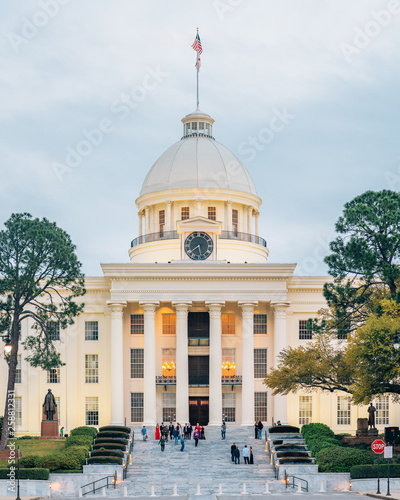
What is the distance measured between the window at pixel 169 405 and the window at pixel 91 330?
7522mm

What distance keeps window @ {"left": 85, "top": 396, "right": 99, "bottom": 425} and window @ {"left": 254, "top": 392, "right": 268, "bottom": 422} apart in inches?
506

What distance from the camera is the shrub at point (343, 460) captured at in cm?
4709

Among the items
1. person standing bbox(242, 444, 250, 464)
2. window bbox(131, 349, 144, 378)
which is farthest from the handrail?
person standing bbox(242, 444, 250, 464)

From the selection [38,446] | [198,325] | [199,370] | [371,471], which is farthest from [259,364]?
[371,471]

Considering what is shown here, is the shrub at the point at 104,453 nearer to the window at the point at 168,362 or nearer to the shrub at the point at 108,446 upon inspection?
the shrub at the point at 108,446

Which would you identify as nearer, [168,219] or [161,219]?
[168,219]

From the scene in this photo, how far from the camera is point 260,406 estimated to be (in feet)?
228

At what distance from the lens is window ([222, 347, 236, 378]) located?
70.1 m

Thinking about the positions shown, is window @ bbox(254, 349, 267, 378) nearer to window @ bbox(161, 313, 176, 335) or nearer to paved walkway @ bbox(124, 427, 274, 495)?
window @ bbox(161, 313, 176, 335)

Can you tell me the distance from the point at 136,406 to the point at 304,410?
44.6 feet

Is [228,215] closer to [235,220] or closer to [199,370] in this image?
[235,220]

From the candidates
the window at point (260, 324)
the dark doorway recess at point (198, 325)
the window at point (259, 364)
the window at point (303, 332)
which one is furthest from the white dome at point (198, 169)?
the window at point (259, 364)

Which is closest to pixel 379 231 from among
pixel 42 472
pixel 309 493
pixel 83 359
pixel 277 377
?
pixel 277 377

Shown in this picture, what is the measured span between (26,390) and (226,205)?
78.5ft
